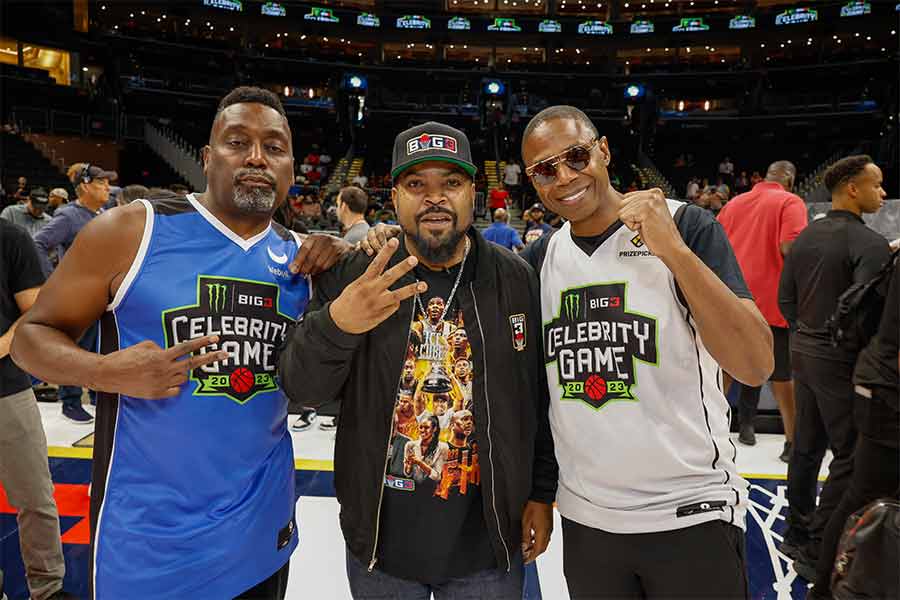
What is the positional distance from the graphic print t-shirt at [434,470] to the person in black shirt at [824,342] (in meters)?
2.04

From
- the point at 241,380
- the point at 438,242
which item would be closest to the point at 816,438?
the point at 438,242

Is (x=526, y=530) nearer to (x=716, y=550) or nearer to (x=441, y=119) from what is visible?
(x=716, y=550)

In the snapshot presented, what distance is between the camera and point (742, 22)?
25422mm

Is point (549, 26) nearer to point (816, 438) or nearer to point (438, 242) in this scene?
point (816, 438)

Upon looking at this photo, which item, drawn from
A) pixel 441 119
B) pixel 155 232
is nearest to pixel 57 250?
pixel 155 232

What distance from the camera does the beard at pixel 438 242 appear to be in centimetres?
153

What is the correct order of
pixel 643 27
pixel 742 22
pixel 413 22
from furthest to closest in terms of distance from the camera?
pixel 413 22
pixel 643 27
pixel 742 22

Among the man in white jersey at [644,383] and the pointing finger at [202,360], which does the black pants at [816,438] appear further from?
the pointing finger at [202,360]

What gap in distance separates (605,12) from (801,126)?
11.3 meters

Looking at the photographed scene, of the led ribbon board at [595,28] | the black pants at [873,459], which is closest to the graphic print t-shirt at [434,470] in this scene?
the black pants at [873,459]

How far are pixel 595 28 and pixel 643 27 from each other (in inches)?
89.0

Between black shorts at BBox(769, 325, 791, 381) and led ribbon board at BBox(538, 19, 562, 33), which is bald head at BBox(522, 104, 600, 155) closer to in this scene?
black shorts at BBox(769, 325, 791, 381)

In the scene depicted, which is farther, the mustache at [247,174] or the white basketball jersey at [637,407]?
the mustache at [247,174]

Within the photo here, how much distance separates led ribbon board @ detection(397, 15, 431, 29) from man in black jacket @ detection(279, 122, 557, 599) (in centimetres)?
2856
